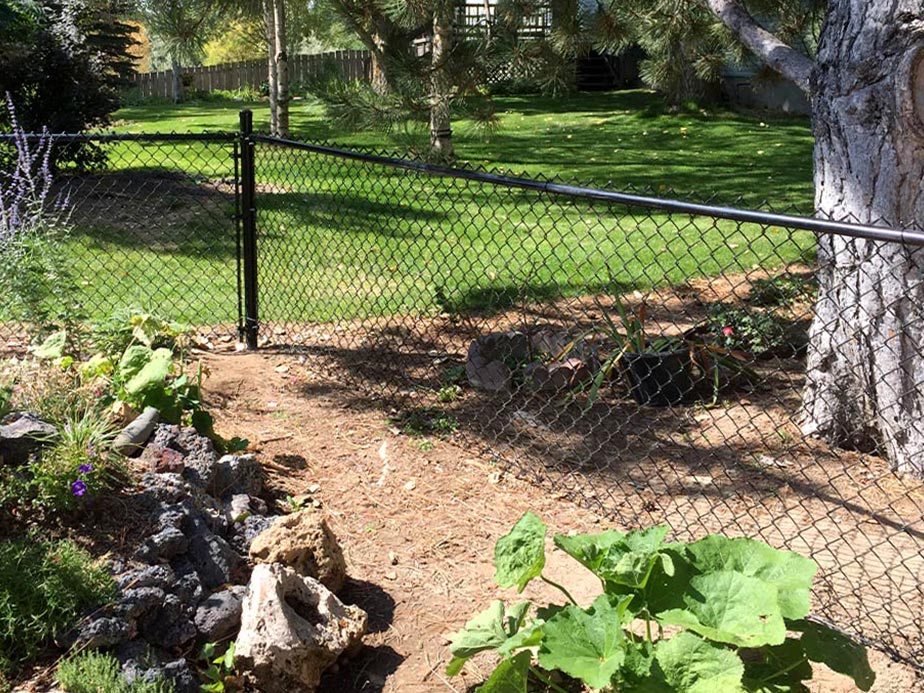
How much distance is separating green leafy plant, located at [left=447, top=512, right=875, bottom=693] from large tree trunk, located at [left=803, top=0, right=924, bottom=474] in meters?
1.62

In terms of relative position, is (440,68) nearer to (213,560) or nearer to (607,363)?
(607,363)

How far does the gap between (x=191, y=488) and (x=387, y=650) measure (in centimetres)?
97

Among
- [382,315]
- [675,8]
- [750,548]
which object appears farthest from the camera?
[675,8]

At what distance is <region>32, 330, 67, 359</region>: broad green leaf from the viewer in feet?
16.0

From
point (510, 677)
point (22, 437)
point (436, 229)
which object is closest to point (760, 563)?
point (510, 677)

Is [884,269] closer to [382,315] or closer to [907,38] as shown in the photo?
[907,38]

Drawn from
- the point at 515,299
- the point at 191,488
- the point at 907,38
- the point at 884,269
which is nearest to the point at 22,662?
the point at 191,488

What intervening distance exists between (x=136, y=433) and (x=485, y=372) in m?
2.03

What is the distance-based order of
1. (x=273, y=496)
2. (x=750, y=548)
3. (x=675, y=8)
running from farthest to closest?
(x=675, y=8) → (x=273, y=496) → (x=750, y=548)

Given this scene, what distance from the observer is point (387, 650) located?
336 centimetres

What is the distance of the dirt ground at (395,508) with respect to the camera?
3.31 metres

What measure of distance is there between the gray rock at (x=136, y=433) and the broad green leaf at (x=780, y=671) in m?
2.28

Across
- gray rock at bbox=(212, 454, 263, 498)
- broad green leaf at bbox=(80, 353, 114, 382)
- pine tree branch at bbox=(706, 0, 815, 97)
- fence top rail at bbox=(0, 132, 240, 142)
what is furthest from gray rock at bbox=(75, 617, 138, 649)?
pine tree branch at bbox=(706, 0, 815, 97)

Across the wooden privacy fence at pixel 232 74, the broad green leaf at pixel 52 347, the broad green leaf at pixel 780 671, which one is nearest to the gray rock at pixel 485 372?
the broad green leaf at pixel 52 347
